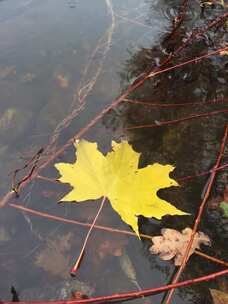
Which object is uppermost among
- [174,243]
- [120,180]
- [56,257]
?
[120,180]

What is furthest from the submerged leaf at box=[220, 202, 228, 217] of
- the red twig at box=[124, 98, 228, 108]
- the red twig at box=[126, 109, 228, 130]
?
the red twig at box=[124, 98, 228, 108]

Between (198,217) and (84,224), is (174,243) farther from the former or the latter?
(84,224)

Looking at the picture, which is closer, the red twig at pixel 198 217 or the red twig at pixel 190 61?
the red twig at pixel 198 217

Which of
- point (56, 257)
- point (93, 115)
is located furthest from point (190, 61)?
point (56, 257)

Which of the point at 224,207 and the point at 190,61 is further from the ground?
the point at 190,61

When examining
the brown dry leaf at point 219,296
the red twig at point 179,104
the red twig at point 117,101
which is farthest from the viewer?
the red twig at point 179,104

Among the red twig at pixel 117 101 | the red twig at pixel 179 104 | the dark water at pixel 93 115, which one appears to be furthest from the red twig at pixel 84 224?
the red twig at pixel 179 104

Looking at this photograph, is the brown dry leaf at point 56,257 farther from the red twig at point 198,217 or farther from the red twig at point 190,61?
the red twig at point 190,61

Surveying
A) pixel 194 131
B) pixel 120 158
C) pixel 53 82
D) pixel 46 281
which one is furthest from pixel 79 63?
pixel 46 281
